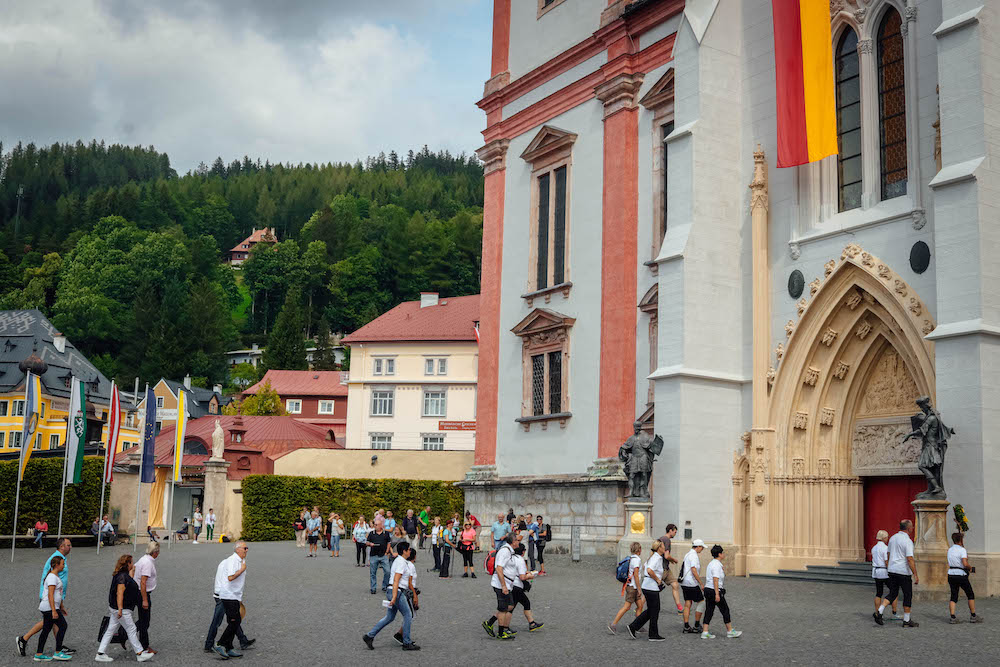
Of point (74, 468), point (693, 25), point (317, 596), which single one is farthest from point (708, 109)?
point (74, 468)

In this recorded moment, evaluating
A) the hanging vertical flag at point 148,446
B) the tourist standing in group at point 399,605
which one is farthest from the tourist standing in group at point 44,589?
the hanging vertical flag at point 148,446

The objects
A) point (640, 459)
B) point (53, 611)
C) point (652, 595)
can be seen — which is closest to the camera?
point (53, 611)

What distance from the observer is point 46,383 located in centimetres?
7731

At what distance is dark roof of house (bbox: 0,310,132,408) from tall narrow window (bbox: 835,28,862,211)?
63.5 metres

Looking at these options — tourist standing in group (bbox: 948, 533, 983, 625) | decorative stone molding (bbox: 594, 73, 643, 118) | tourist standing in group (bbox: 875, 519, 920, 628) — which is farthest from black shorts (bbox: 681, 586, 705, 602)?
decorative stone molding (bbox: 594, 73, 643, 118)

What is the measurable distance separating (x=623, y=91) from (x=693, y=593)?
1827cm

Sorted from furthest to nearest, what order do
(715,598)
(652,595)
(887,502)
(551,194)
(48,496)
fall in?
(48,496) < (551,194) < (887,502) < (652,595) < (715,598)

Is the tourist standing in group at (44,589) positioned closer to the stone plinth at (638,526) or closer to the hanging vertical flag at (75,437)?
the stone plinth at (638,526)

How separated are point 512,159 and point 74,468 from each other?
16430 millimetres

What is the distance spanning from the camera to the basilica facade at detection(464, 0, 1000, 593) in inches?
758

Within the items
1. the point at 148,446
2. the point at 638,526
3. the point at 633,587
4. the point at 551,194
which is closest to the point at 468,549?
the point at 638,526

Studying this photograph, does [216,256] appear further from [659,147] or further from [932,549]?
[932,549]

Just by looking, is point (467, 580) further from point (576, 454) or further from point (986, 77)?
point (986, 77)

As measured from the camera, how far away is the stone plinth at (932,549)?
17797 mm
